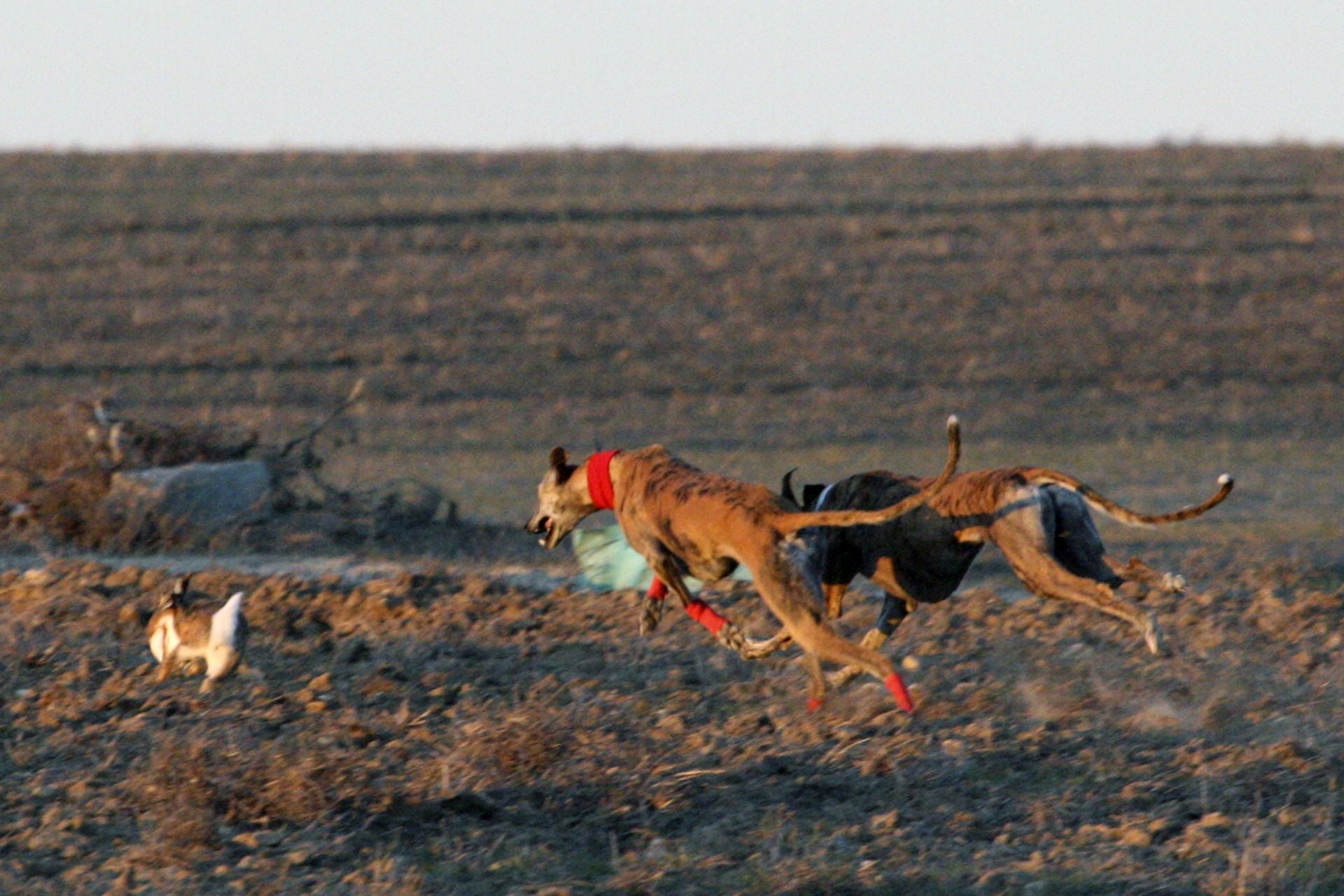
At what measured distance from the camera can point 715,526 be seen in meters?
7.21

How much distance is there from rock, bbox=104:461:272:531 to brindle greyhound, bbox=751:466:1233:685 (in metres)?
6.41

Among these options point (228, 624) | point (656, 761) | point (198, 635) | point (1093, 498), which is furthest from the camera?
point (198, 635)

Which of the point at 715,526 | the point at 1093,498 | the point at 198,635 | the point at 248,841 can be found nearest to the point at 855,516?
the point at 715,526

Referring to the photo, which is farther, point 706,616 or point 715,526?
point 706,616

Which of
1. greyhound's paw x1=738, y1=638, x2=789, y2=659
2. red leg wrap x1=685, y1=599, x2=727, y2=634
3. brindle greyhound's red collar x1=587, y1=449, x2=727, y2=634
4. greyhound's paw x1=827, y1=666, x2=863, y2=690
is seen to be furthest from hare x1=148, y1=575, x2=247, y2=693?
greyhound's paw x1=827, y1=666, x2=863, y2=690

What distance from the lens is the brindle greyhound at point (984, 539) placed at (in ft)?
23.7

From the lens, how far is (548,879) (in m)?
6.00

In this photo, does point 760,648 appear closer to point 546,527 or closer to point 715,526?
point 715,526

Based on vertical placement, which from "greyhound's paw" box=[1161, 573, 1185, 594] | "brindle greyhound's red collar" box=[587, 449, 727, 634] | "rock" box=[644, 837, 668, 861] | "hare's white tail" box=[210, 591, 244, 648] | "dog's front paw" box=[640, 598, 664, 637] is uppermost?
"brindle greyhound's red collar" box=[587, 449, 727, 634]

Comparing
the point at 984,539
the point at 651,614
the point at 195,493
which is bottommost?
the point at 195,493

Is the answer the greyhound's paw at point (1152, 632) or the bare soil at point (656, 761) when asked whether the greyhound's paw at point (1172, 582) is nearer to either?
the greyhound's paw at point (1152, 632)

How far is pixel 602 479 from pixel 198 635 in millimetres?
2085

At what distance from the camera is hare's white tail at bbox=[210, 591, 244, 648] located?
789 centimetres

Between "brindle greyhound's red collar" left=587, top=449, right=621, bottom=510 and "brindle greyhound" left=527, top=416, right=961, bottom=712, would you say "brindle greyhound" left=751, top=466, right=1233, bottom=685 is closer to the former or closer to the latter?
"brindle greyhound" left=527, top=416, right=961, bottom=712
